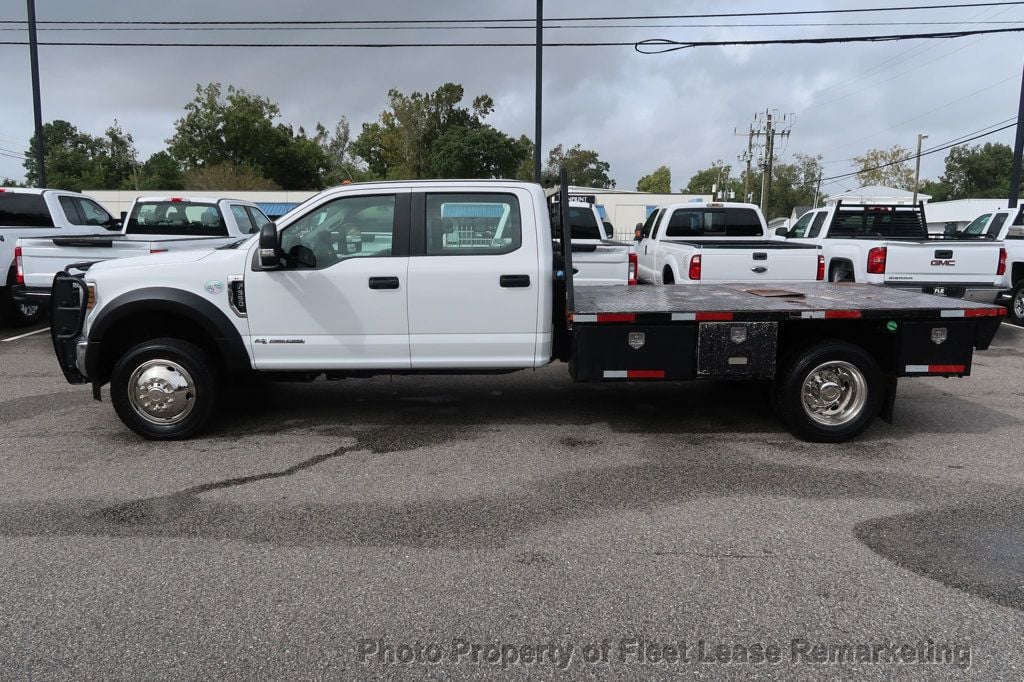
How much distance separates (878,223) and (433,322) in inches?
362

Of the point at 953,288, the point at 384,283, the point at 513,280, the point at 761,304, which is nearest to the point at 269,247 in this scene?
the point at 384,283

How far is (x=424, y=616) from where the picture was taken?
3.40m

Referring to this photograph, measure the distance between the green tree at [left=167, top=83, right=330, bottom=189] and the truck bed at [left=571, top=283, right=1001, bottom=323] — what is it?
68250 millimetres

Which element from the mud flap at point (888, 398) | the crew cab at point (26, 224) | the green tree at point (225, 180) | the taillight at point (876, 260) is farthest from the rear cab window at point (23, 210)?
the green tree at point (225, 180)

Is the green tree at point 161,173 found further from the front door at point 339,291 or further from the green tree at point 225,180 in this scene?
the front door at point 339,291

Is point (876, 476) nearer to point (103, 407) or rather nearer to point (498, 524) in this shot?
point (498, 524)

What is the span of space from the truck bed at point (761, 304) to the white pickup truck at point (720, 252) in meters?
2.12

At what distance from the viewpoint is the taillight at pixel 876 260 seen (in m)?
9.99

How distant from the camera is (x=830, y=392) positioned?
597 cm

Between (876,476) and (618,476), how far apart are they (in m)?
1.75

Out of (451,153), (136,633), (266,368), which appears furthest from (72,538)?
(451,153)

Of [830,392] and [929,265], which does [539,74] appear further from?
[830,392]

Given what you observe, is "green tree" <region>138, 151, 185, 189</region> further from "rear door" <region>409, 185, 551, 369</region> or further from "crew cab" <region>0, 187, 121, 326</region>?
"rear door" <region>409, 185, 551, 369</region>

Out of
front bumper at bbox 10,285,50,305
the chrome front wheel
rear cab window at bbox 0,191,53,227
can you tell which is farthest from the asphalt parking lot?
rear cab window at bbox 0,191,53,227
